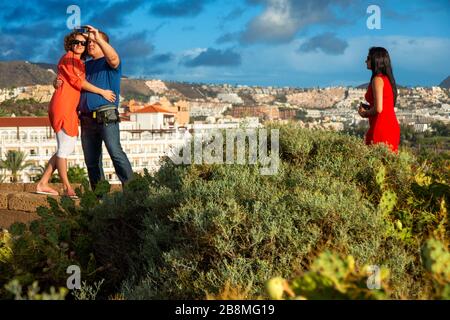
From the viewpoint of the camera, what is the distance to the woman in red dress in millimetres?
5781

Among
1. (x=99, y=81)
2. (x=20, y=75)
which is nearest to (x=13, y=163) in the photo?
(x=99, y=81)

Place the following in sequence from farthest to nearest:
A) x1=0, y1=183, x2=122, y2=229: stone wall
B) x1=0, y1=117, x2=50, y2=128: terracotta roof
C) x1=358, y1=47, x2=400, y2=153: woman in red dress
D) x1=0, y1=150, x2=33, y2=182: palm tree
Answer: x1=0, y1=117, x2=50, y2=128: terracotta roof, x1=0, y1=150, x2=33, y2=182: palm tree, x1=0, y1=183, x2=122, y2=229: stone wall, x1=358, y1=47, x2=400, y2=153: woman in red dress

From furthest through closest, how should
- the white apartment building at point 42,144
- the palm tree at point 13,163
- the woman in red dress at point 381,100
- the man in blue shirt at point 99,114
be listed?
1. the white apartment building at point 42,144
2. the palm tree at point 13,163
3. the man in blue shirt at point 99,114
4. the woman in red dress at point 381,100

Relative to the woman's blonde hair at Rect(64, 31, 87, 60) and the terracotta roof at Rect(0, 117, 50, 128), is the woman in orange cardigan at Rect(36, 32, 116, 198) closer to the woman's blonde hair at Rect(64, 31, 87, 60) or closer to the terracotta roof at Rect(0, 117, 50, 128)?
the woman's blonde hair at Rect(64, 31, 87, 60)

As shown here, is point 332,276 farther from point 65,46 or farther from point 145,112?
point 145,112

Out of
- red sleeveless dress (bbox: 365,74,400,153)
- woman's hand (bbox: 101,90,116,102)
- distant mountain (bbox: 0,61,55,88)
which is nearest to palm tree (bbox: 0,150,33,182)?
woman's hand (bbox: 101,90,116,102)

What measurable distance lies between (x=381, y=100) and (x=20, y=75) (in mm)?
167604

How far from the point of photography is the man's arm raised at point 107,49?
5.60m

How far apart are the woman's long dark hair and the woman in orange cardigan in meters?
2.25

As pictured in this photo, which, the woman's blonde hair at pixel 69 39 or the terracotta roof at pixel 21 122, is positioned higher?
the terracotta roof at pixel 21 122

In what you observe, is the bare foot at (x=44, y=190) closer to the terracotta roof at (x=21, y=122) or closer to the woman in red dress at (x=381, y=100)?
the woman in red dress at (x=381, y=100)

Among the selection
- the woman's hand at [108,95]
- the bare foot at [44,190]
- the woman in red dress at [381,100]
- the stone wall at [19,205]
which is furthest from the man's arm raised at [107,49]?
the woman in red dress at [381,100]

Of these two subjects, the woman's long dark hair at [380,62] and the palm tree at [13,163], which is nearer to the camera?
the woman's long dark hair at [380,62]

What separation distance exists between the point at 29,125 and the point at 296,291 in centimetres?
7520
